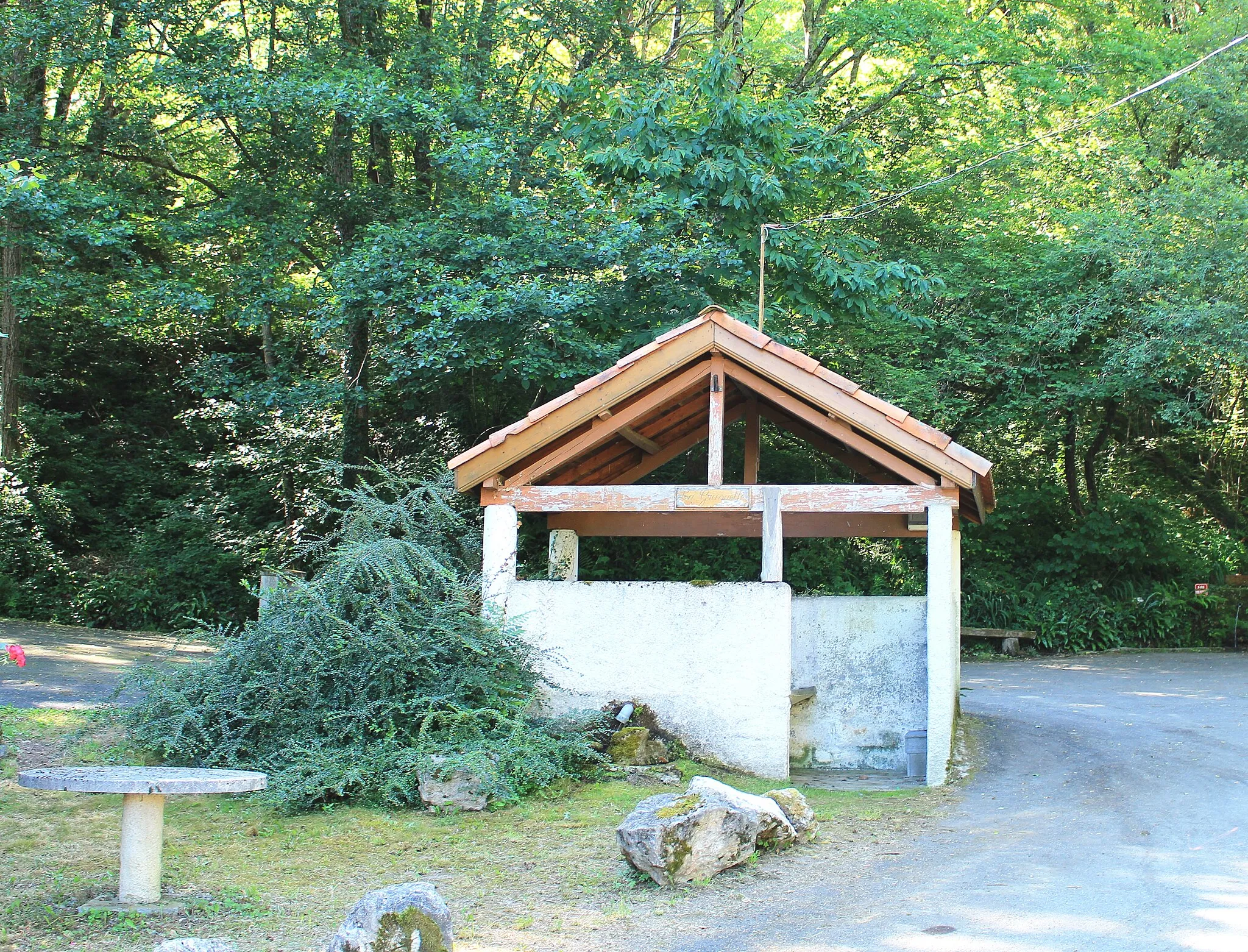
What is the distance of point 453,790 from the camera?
743 centimetres

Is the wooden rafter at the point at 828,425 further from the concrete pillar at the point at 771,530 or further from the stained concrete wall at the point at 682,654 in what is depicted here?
the stained concrete wall at the point at 682,654

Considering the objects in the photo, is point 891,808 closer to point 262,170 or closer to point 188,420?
point 262,170

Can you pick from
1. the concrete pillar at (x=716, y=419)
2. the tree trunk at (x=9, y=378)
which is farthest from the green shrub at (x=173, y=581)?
the concrete pillar at (x=716, y=419)

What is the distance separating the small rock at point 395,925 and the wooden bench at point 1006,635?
1545cm

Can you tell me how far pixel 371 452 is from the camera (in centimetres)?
1775

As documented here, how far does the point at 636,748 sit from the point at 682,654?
843 millimetres

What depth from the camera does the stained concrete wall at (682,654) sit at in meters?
8.52

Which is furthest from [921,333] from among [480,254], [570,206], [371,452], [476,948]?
[476,948]

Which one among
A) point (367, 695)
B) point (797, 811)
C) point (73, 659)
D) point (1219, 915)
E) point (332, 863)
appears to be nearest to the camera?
point (1219, 915)

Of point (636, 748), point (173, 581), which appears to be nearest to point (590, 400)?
point (636, 748)

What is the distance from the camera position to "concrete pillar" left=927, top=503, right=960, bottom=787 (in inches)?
336

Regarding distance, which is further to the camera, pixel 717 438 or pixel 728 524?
pixel 728 524

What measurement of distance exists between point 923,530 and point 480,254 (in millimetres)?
6853

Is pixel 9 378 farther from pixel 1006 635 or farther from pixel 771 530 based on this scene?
pixel 1006 635
